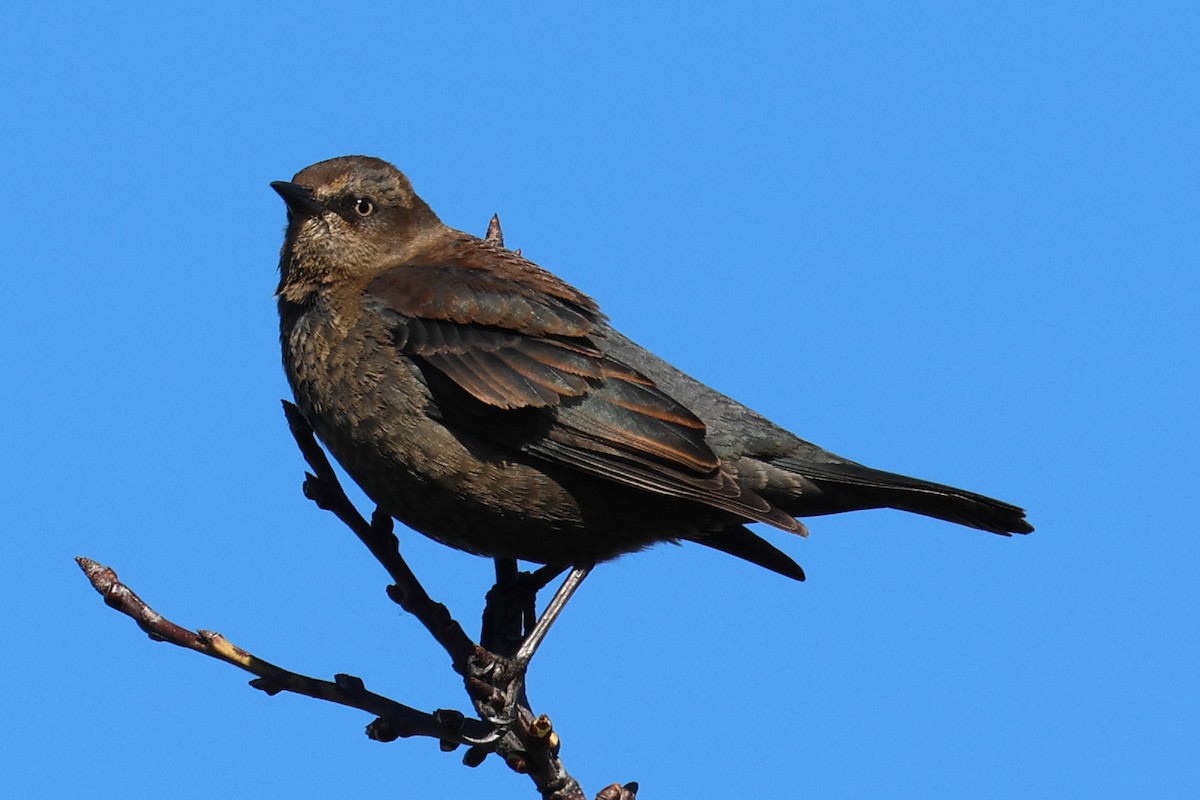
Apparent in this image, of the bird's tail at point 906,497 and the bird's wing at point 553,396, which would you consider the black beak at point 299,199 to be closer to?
the bird's wing at point 553,396

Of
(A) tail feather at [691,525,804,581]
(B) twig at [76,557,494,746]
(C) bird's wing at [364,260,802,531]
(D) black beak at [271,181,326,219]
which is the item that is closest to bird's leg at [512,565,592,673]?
(B) twig at [76,557,494,746]

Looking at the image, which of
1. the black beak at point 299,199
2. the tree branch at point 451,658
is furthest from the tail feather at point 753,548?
the black beak at point 299,199

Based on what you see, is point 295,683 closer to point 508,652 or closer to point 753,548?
point 508,652

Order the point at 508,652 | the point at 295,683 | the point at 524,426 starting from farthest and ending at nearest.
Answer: the point at 508,652, the point at 524,426, the point at 295,683

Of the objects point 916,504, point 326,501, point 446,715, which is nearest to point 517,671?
point 446,715

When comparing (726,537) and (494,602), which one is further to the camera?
(726,537)

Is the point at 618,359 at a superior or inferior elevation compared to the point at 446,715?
superior

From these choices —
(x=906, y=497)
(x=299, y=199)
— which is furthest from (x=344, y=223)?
(x=906, y=497)

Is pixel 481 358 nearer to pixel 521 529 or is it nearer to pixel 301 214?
pixel 521 529
